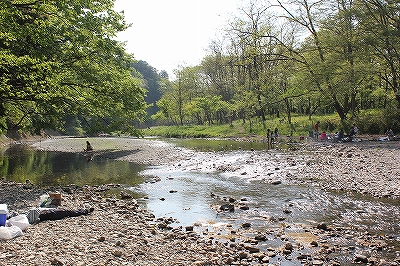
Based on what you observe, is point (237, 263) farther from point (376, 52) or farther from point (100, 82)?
point (376, 52)

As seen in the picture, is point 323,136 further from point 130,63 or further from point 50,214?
point 50,214

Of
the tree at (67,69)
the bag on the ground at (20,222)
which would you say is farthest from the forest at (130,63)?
the bag on the ground at (20,222)

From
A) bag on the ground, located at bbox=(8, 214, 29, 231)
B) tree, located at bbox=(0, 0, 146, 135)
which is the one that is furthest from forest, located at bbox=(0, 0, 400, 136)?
bag on the ground, located at bbox=(8, 214, 29, 231)

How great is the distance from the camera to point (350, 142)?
29.5 m

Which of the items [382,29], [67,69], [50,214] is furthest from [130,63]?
[382,29]

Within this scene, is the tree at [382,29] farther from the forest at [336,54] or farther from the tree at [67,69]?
the tree at [67,69]

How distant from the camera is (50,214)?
9508mm

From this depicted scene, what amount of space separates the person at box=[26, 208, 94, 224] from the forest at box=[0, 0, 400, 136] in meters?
5.82

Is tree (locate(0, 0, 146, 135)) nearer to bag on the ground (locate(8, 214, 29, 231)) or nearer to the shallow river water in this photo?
the shallow river water

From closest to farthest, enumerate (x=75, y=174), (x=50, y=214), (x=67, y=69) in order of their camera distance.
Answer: (x=50, y=214) → (x=67, y=69) → (x=75, y=174)

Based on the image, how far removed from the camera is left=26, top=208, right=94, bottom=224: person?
903 cm

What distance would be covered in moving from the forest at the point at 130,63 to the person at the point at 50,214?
5.82 m

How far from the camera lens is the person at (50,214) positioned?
9.03 metres

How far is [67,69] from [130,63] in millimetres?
8314
